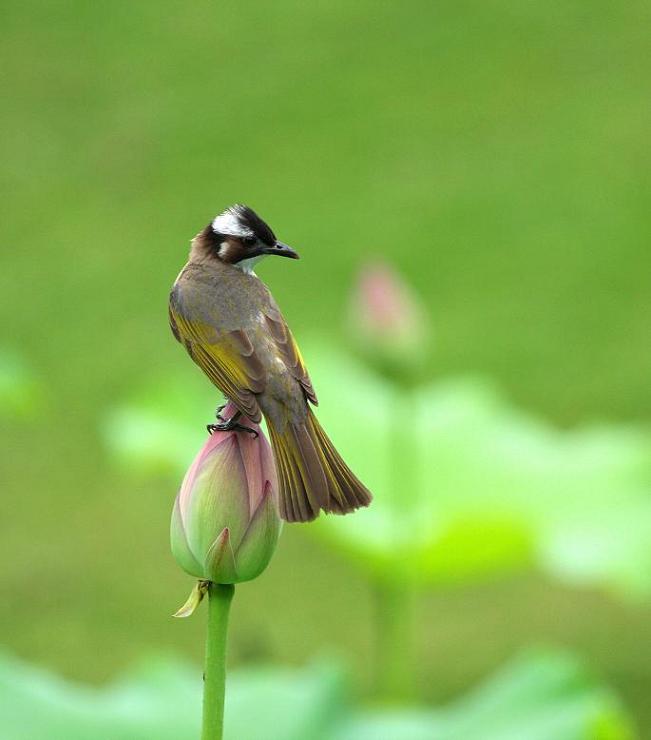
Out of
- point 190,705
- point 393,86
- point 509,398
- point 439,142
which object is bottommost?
point 190,705

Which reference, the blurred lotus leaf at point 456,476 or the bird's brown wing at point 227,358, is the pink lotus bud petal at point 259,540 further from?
the blurred lotus leaf at point 456,476

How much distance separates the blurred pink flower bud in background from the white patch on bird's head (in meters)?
1.21

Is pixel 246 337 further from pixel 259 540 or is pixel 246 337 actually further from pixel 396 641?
pixel 396 641

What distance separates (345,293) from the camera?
163 inches

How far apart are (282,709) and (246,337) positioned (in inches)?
25.2

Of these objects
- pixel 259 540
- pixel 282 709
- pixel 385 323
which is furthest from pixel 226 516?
pixel 385 323

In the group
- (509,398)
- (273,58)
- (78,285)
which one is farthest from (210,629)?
(273,58)

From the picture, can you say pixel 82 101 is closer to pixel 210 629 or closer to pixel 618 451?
pixel 618 451

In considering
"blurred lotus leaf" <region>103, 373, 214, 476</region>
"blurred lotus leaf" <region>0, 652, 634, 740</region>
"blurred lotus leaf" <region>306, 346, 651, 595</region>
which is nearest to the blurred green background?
"blurred lotus leaf" <region>306, 346, 651, 595</region>

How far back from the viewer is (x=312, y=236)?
175 inches

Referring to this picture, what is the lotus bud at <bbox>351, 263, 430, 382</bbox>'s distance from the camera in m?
2.21

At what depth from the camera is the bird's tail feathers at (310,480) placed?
89 cm

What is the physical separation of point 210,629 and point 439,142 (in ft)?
14.0

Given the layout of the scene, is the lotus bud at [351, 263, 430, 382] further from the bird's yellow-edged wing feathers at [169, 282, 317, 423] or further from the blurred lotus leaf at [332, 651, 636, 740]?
the bird's yellow-edged wing feathers at [169, 282, 317, 423]
